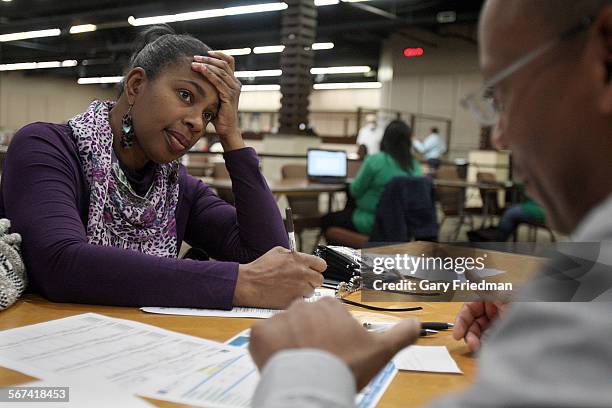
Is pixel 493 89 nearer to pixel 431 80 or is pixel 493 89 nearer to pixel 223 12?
pixel 223 12

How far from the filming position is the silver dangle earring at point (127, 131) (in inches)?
59.7

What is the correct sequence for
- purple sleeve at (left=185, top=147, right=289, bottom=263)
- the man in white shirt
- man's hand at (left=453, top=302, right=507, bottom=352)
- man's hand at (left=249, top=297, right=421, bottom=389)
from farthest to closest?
purple sleeve at (left=185, top=147, right=289, bottom=263) < man's hand at (left=453, top=302, right=507, bottom=352) < man's hand at (left=249, top=297, right=421, bottom=389) < the man in white shirt

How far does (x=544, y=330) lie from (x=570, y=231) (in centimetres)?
14

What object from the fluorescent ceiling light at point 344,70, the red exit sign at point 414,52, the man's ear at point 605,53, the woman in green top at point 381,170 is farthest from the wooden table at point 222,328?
the fluorescent ceiling light at point 344,70

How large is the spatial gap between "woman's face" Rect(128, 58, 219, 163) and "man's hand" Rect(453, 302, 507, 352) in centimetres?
83

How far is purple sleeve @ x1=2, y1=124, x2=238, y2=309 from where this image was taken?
1149 mm

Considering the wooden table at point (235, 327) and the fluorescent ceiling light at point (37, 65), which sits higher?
the fluorescent ceiling light at point (37, 65)

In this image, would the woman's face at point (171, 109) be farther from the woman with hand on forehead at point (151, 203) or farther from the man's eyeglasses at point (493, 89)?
the man's eyeglasses at point (493, 89)

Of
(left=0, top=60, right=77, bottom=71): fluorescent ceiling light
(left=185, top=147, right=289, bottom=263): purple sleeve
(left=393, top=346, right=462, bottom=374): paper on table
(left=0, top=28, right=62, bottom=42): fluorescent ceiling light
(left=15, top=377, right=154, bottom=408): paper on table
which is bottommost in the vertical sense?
(left=393, top=346, right=462, bottom=374): paper on table

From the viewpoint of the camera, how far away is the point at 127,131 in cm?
151

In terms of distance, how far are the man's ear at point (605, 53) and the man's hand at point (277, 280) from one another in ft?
2.80

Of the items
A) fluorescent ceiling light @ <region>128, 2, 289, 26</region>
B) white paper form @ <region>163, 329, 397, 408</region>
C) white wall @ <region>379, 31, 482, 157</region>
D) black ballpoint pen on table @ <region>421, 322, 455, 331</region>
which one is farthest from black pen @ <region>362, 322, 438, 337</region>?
white wall @ <region>379, 31, 482, 157</region>

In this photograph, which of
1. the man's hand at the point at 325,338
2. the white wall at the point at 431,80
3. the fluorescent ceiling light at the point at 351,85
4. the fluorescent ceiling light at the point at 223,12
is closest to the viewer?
the man's hand at the point at 325,338

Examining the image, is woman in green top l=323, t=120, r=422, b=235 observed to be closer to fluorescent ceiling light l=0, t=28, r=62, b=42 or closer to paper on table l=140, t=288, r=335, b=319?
paper on table l=140, t=288, r=335, b=319
